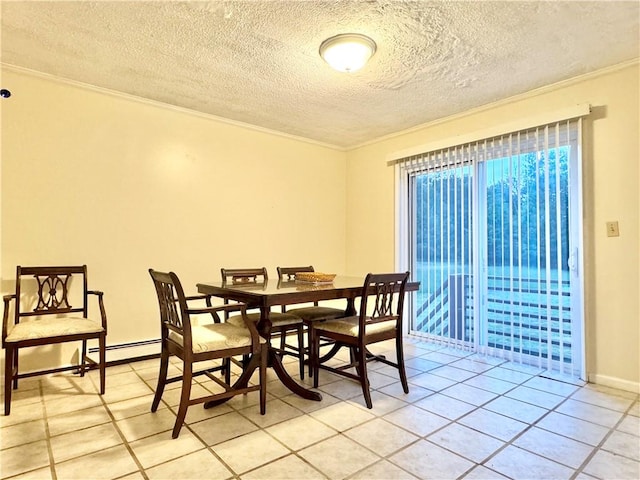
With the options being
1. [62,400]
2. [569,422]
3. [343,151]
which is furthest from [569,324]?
[62,400]

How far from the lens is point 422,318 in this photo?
4.08 meters

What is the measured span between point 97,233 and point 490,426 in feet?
10.5

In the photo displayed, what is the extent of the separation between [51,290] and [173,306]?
1461mm

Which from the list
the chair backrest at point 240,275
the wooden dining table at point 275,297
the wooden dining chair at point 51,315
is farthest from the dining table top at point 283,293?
the wooden dining chair at point 51,315

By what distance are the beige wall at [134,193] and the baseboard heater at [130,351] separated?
6cm

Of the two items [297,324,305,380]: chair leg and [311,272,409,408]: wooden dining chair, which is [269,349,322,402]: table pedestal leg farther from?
[297,324,305,380]: chair leg

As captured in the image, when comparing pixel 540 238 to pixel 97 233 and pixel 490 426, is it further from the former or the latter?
pixel 97 233

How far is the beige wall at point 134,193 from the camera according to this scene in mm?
2842

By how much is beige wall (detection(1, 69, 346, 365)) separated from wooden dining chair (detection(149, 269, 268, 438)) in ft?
4.23

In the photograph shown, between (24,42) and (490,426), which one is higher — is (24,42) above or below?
above

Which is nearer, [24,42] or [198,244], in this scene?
[24,42]

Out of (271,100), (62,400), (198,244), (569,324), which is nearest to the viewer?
(62,400)

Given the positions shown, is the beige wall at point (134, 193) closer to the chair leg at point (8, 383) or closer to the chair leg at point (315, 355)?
the chair leg at point (8, 383)

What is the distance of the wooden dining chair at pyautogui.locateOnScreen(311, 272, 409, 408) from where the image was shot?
2355 mm
